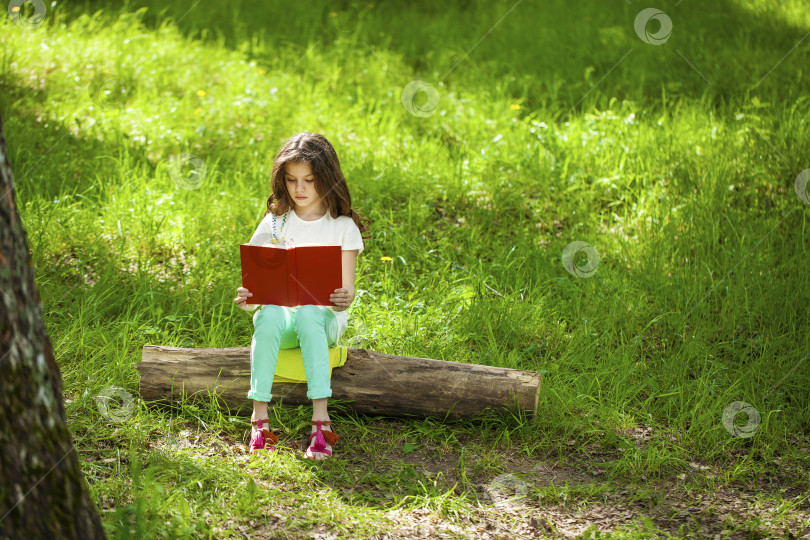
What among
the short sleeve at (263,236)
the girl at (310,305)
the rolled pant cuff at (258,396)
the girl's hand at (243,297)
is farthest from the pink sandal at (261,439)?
the short sleeve at (263,236)

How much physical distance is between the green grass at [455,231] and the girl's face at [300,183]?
928 mm

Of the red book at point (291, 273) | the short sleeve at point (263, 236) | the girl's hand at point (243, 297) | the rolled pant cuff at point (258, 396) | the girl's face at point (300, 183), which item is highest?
the girl's face at point (300, 183)

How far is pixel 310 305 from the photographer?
304 cm

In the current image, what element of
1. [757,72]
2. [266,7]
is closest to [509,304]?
[757,72]

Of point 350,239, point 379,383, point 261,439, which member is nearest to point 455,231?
point 350,239

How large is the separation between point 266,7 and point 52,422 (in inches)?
267

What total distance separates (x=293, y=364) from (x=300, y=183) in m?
0.78

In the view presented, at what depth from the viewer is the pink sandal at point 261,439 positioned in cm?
302

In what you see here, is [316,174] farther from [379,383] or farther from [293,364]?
[379,383]

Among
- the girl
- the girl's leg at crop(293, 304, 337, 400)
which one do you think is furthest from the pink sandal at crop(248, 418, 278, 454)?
the girl's leg at crop(293, 304, 337, 400)

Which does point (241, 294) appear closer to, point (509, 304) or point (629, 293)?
point (509, 304)

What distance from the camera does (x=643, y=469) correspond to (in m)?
3.08

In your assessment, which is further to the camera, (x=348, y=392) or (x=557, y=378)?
(x=557, y=378)

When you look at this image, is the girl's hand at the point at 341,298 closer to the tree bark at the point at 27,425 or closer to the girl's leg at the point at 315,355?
the girl's leg at the point at 315,355
